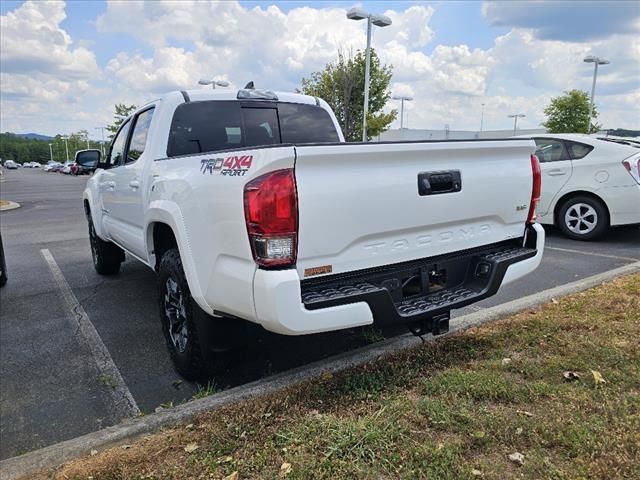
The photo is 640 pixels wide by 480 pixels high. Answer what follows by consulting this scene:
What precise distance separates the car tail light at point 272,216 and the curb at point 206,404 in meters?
0.95

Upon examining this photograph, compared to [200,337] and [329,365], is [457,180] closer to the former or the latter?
[329,365]

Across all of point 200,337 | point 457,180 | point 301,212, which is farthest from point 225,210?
point 457,180

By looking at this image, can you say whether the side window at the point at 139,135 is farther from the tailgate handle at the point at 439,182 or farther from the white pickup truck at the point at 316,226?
the tailgate handle at the point at 439,182

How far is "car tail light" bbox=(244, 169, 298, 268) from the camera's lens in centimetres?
249

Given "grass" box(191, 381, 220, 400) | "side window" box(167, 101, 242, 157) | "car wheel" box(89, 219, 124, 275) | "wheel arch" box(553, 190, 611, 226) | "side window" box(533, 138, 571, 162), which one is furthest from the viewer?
"side window" box(533, 138, 571, 162)

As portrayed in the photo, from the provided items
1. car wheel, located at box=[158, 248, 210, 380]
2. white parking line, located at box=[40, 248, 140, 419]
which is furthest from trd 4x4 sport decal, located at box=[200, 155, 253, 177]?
white parking line, located at box=[40, 248, 140, 419]

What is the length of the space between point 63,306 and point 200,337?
2861 mm

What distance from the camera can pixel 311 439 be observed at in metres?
2.52

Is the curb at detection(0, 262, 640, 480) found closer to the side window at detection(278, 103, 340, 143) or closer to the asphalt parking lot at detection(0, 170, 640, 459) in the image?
the asphalt parking lot at detection(0, 170, 640, 459)

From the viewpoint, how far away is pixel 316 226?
261 cm

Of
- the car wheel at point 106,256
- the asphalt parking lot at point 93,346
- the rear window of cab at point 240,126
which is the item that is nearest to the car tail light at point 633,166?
the asphalt parking lot at point 93,346

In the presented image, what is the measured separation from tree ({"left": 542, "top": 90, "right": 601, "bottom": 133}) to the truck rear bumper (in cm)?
3616

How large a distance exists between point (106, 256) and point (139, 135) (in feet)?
7.55

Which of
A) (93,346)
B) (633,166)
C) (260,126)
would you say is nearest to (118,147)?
(260,126)
